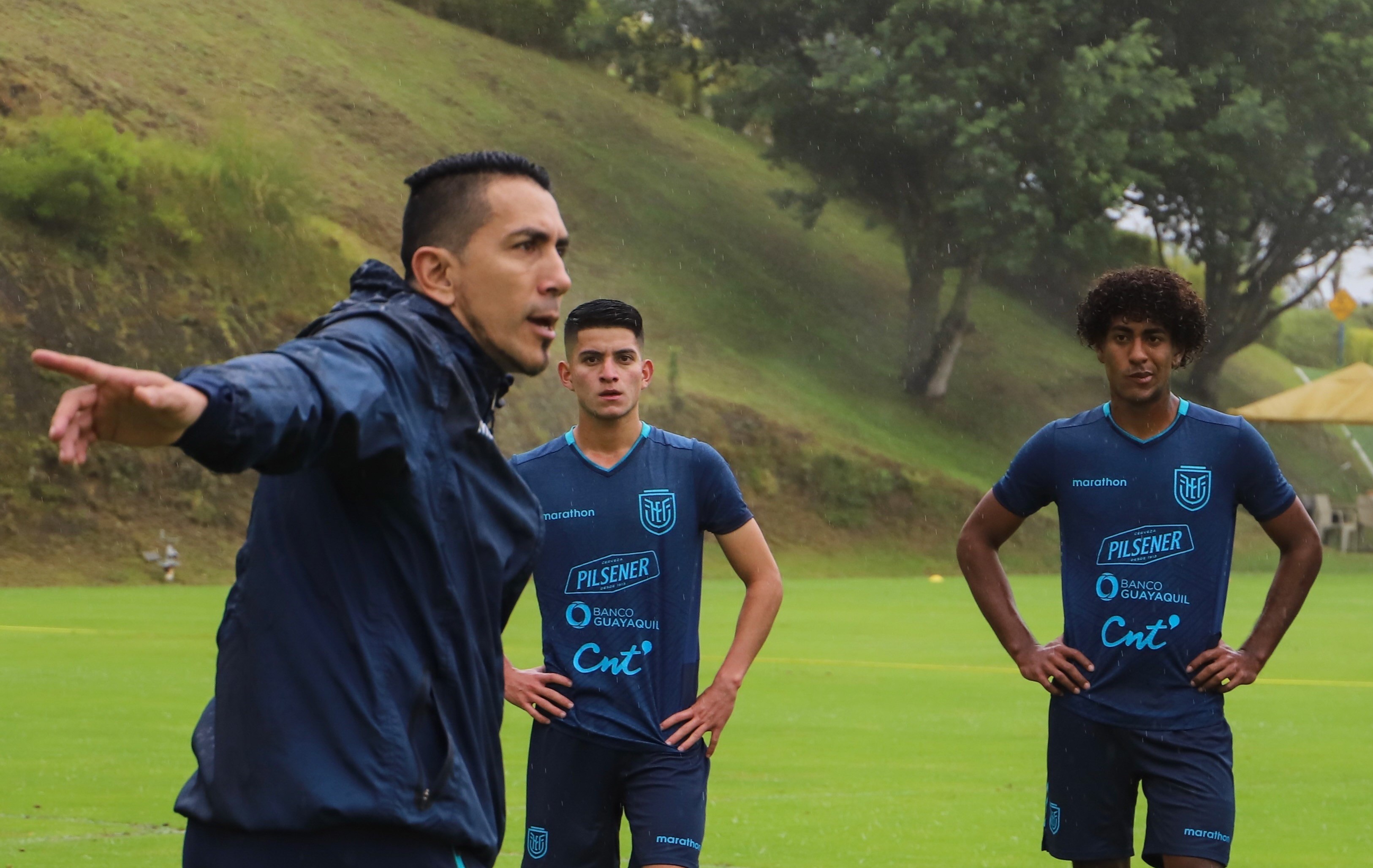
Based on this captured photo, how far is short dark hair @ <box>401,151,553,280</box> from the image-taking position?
335 centimetres

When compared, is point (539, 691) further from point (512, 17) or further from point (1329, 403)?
point (512, 17)

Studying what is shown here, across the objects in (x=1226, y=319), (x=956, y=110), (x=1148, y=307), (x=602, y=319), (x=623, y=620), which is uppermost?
(x=956, y=110)

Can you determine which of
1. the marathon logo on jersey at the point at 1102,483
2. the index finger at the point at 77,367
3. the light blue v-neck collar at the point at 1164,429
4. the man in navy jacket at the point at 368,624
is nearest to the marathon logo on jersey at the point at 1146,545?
the marathon logo on jersey at the point at 1102,483

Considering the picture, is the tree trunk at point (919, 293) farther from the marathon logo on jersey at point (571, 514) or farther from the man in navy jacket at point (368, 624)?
the man in navy jacket at point (368, 624)

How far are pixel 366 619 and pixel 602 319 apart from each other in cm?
336

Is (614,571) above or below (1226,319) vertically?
below

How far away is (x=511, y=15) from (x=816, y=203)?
16.4 meters

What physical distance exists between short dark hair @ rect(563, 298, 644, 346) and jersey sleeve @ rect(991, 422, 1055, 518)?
140 cm

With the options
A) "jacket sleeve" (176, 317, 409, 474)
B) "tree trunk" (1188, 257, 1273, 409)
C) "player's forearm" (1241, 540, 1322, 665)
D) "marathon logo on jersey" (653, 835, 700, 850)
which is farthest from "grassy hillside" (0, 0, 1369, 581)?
"jacket sleeve" (176, 317, 409, 474)

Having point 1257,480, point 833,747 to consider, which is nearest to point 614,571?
point 1257,480

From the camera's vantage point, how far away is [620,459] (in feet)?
20.7

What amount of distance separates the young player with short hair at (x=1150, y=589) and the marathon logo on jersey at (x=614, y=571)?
1.37 metres

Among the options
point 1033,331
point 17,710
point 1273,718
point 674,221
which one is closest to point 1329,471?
point 1033,331

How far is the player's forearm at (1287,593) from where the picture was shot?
6125mm
